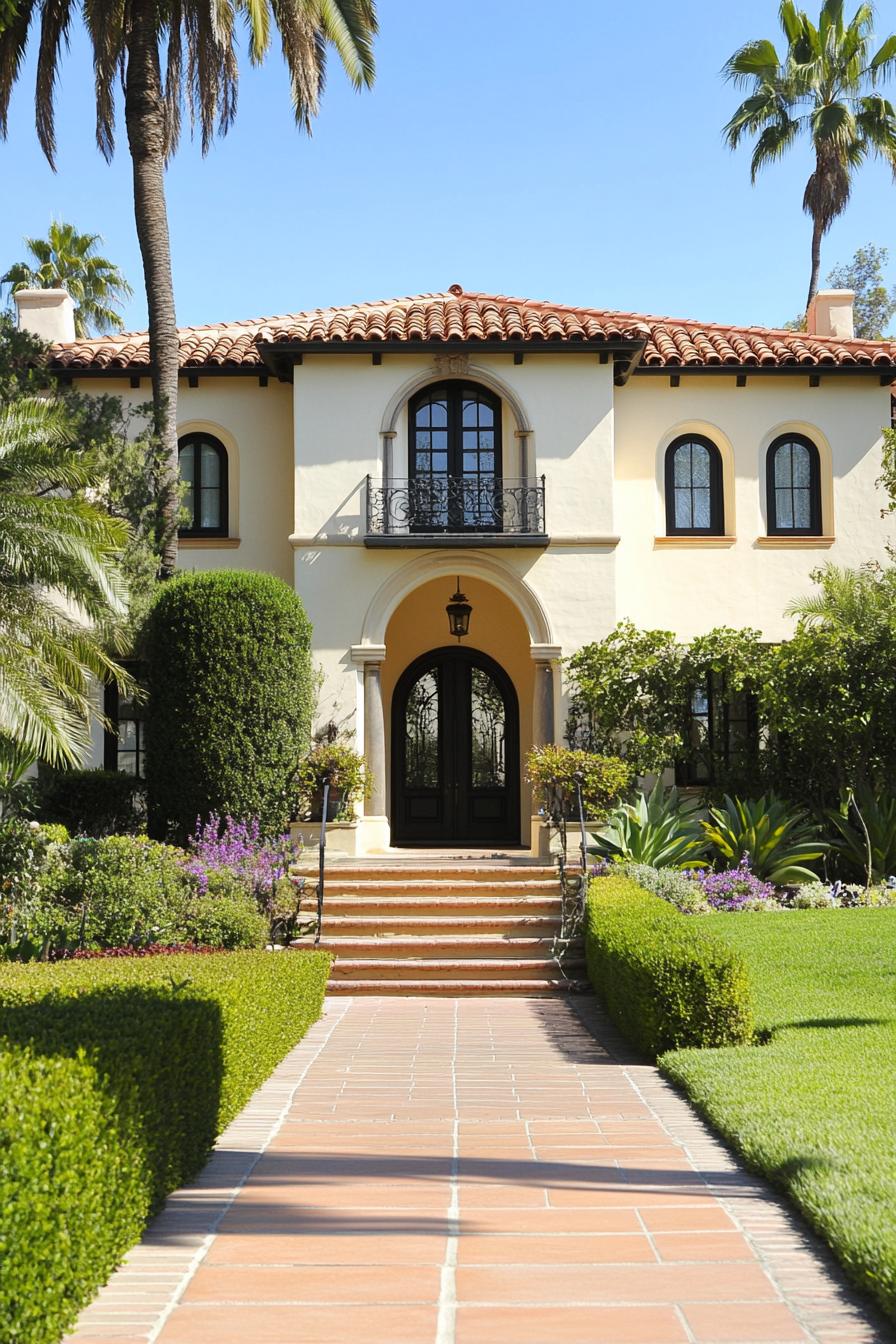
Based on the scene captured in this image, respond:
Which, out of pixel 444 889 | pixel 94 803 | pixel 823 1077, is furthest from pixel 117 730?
pixel 823 1077

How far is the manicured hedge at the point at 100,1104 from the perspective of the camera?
401 cm

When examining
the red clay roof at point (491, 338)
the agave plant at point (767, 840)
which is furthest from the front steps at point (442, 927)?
the red clay roof at point (491, 338)

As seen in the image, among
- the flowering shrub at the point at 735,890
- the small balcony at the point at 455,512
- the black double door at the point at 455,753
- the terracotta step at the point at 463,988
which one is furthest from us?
the black double door at the point at 455,753

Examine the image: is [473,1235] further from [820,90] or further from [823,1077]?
[820,90]

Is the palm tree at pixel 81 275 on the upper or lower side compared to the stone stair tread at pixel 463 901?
upper

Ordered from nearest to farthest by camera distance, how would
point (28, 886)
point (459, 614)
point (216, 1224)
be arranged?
point (216, 1224), point (28, 886), point (459, 614)

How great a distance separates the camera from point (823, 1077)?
7613 mm

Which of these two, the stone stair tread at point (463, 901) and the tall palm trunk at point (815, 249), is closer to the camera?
the stone stair tread at point (463, 901)

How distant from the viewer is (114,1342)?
4.20 m

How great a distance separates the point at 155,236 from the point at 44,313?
3574 mm

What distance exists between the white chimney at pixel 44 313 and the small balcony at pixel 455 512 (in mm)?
6023

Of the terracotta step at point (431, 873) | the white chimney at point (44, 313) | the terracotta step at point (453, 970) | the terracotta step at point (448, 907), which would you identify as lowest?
the terracotta step at point (453, 970)

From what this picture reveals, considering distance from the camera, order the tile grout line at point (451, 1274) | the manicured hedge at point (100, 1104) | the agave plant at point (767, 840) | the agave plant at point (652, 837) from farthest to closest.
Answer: the agave plant at point (767, 840), the agave plant at point (652, 837), the tile grout line at point (451, 1274), the manicured hedge at point (100, 1104)

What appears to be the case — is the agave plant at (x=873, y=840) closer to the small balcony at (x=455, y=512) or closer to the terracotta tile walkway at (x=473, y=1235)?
the small balcony at (x=455, y=512)
